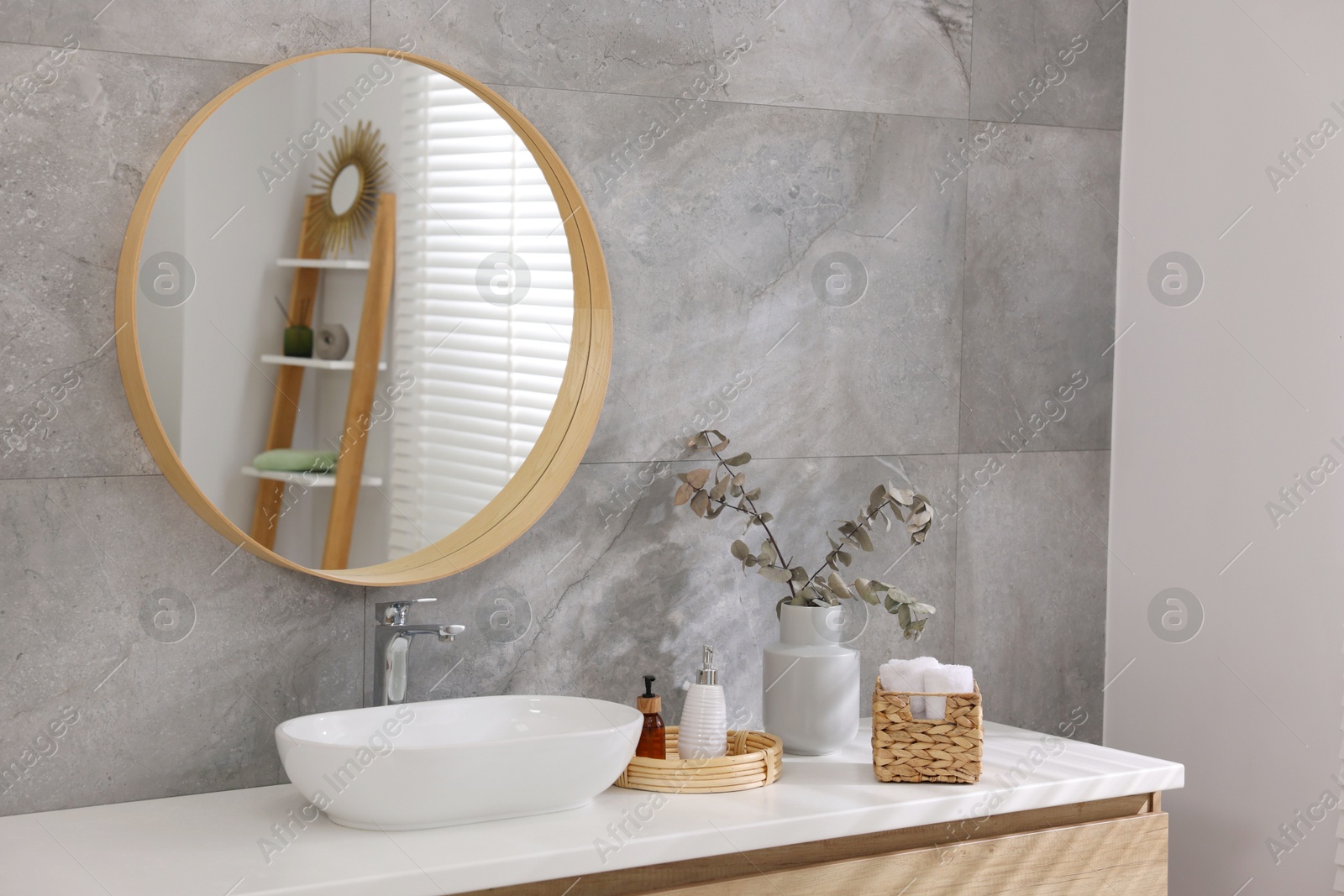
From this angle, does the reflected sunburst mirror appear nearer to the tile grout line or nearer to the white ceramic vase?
the tile grout line

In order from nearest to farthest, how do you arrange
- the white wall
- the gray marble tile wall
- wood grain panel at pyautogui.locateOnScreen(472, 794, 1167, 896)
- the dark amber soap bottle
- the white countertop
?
the white countertop
wood grain panel at pyautogui.locateOnScreen(472, 794, 1167, 896)
the gray marble tile wall
the dark amber soap bottle
the white wall

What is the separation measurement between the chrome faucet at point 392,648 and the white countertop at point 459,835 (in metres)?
0.17

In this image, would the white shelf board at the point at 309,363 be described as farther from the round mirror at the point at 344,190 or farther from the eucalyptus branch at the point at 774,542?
the eucalyptus branch at the point at 774,542

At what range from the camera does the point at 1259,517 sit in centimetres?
209

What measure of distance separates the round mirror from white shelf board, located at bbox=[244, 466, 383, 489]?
14.2 inches

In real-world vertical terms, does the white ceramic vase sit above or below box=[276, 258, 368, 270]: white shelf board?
below

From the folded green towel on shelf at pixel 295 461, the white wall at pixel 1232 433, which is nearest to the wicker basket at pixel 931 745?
the white wall at pixel 1232 433

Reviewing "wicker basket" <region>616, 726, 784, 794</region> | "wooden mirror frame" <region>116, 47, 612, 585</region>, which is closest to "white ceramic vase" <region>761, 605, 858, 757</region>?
"wicker basket" <region>616, 726, 784, 794</region>

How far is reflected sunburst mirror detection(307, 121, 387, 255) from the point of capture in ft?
5.46

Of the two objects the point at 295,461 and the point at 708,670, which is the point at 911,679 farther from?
the point at 295,461

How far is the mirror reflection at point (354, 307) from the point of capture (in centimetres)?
157

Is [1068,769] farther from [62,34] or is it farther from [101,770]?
[62,34]

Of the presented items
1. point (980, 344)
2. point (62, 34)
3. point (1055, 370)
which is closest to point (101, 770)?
point (62, 34)

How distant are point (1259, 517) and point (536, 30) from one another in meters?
1.44
